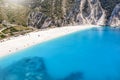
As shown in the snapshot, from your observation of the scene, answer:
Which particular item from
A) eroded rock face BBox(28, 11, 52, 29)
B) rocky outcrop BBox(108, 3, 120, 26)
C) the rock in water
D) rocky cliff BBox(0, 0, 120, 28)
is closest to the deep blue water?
the rock in water

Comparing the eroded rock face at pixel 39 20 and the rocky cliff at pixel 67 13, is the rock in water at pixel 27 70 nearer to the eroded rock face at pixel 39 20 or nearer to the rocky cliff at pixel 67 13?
the rocky cliff at pixel 67 13

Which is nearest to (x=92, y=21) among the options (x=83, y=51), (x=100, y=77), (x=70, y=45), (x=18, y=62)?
(x=70, y=45)

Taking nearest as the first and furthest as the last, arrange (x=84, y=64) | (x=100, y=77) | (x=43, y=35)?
1. (x=100, y=77)
2. (x=84, y=64)
3. (x=43, y=35)

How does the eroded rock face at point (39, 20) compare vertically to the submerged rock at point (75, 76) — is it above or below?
below

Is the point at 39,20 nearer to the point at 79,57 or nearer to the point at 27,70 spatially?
the point at 79,57

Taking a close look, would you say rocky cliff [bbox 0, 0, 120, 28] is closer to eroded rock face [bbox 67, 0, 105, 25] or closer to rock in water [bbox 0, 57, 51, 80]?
eroded rock face [bbox 67, 0, 105, 25]

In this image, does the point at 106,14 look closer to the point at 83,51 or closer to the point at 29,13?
the point at 29,13

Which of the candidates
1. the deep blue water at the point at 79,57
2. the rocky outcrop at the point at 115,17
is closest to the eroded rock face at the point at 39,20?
the rocky outcrop at the point at 115,17
